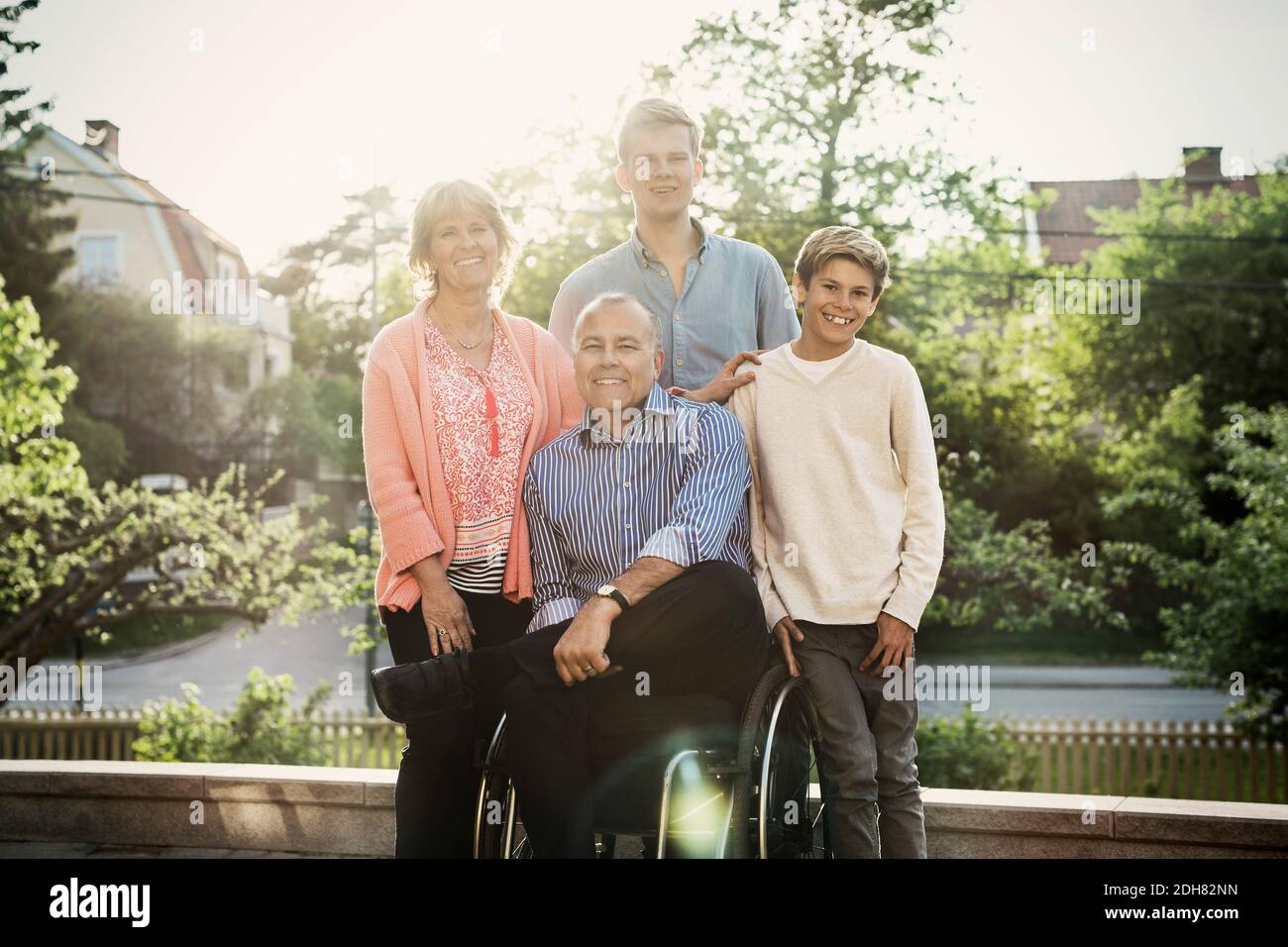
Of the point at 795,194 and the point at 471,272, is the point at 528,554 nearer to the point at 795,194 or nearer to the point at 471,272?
the point at 471,272

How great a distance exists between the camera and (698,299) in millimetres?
3521

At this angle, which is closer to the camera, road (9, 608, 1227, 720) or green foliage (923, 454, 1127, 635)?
green foliage (923, 454, 1127, 635)

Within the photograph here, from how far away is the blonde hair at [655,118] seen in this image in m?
3.32

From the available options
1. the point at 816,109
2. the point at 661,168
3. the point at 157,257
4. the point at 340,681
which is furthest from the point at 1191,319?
the point at 661,168

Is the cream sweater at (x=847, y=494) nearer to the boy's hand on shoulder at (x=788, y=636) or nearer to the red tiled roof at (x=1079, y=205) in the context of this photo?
the boy's hand on shoulder at (x=788, y=636)

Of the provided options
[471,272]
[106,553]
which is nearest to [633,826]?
[471,272]

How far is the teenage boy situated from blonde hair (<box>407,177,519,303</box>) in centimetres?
42

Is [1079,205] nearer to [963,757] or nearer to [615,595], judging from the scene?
[963,757]

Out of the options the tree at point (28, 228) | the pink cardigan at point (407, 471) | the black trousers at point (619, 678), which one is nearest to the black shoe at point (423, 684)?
the black trousers at point (619, 678)

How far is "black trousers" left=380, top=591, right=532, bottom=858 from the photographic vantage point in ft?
9.69

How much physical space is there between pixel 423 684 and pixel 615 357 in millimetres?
861

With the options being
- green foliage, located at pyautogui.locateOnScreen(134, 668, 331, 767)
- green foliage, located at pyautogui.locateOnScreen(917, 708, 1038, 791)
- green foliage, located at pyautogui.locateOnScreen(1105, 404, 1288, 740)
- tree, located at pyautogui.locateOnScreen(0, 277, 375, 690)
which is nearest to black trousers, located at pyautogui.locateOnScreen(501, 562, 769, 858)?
green foliage, located at pyautogui.locateOnScreen(917, 708, 1038, 791)

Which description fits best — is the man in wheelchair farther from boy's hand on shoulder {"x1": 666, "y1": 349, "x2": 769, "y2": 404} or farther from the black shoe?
boy's hand on shoulder {"x1": 666, "y1": 349, "x2": 769, "y2": 404}
